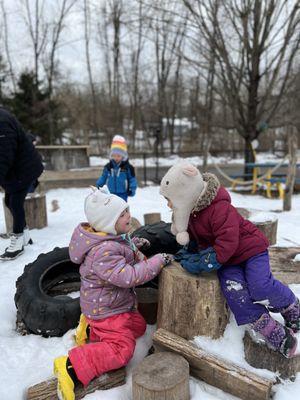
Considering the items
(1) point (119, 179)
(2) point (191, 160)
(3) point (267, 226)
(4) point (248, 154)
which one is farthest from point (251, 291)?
(2) point (191, 160)

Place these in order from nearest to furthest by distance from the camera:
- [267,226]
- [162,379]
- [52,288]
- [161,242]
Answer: [162,379], [161,242], [52,288], [267,226]

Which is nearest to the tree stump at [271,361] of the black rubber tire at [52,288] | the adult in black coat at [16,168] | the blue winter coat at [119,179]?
the black rubber tire at [52,288]

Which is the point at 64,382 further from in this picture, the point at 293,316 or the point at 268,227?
the point at 268,227

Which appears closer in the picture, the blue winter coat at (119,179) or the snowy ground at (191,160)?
the blue winter coat at (119,179)

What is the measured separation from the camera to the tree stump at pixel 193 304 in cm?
212

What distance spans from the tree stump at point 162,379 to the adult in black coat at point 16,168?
8.67 feet

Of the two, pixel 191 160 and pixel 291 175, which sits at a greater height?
pixel 291 175

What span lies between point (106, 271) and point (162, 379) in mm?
661

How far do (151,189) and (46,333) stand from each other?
8213 millimetres

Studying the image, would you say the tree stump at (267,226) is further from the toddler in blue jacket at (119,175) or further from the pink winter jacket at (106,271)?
the pink winter jacket at (106,271)

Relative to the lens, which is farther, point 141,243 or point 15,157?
point 15,157

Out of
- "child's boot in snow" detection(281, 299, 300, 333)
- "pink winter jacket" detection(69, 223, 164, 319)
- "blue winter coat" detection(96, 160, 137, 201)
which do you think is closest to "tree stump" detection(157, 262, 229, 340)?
"pink winter jacket" detection(69, 223, 164, 319)

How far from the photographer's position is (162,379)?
6.08ft

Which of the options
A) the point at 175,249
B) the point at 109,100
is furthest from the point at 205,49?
the point at 109,100
